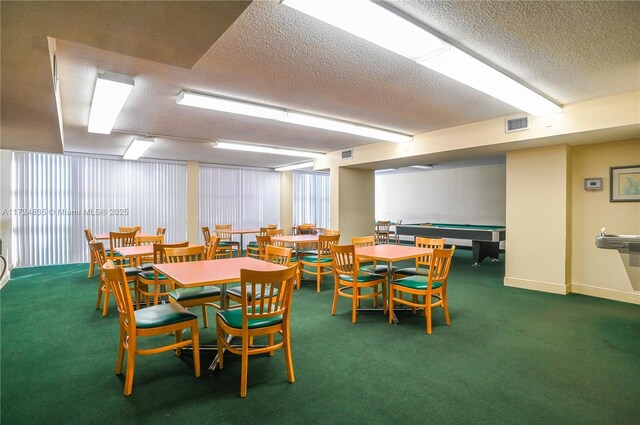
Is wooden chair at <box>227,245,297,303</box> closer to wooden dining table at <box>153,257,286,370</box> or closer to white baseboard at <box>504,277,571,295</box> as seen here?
wooden dining table at <box>153,257,286,370</box>

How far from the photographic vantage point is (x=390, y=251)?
4.30 m

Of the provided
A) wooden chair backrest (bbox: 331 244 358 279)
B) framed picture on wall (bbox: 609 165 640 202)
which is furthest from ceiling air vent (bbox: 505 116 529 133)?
wooden chair backrest (bbox: 331 244 358 279)

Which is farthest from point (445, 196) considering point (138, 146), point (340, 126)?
point (138, 146)

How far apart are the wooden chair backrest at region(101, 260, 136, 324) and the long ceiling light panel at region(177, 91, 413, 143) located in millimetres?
2184

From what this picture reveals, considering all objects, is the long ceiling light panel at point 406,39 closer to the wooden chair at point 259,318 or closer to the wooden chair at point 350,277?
the wooden chair at point 259,318

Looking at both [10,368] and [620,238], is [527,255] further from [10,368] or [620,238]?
[10,368]

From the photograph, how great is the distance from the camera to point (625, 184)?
476 centimetres

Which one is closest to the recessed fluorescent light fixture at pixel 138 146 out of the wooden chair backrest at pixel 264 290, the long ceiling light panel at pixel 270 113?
the long ceiling light panel at pixel 270 113

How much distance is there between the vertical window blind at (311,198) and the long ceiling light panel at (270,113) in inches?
236

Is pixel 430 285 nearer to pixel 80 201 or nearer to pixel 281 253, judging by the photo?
pixel 281 253

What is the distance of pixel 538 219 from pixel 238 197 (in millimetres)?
7703

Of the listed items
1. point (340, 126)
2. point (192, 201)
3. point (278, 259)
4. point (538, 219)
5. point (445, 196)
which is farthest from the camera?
point (445, 196)

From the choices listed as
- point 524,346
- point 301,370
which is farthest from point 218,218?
point 524,346

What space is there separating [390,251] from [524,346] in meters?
1.71
